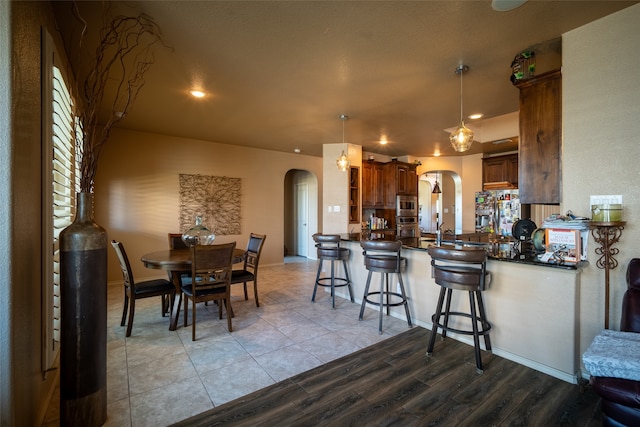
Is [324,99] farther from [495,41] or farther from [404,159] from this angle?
[404,159]

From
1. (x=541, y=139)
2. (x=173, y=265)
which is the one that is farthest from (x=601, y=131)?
(x=173, y=265)

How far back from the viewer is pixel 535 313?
222cm

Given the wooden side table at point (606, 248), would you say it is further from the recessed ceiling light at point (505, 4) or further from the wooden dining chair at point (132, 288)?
the wooden dining chair at point (132, 288)

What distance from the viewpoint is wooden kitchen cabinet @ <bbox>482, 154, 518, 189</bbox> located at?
18.3 feet

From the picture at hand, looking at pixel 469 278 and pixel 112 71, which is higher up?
pixel 112 71

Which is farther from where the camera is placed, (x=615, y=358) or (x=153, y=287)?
(x=153, y=287)

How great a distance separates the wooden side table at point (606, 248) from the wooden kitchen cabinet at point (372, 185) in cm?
422

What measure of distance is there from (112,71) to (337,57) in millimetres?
2275

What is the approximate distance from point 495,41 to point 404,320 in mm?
2852

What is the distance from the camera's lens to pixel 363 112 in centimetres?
387

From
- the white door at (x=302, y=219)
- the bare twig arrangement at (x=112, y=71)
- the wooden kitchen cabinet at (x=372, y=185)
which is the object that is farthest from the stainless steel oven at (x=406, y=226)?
the bare twig arrangement at (x=112, y=71)

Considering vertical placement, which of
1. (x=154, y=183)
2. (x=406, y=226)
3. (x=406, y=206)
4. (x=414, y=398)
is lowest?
(x=414, y=398)

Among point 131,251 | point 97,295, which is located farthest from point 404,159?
point 97,295

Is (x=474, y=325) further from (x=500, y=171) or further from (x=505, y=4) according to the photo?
(x=500, y=171)
